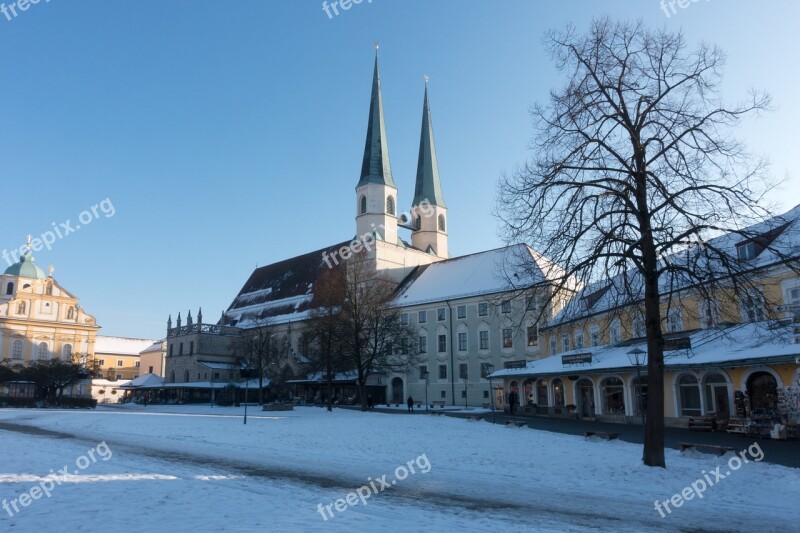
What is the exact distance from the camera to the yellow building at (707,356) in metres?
17.8

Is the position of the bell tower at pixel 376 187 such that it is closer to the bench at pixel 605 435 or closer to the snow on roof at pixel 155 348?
the bench at pixel 605 435

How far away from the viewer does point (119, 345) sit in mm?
114875

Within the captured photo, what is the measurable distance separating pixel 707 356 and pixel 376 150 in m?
54.3

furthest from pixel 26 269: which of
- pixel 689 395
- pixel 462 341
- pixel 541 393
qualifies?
pixel 689 395

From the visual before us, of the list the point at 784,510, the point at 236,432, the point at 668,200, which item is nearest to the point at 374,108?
the point at 236,432

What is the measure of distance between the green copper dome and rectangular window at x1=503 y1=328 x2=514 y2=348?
63.2m

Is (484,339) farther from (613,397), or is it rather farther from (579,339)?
(613,397)

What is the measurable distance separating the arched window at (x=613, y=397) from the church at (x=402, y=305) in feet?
29.7

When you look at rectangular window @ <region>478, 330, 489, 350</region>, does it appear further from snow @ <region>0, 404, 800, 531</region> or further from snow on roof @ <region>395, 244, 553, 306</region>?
snow @ <region>0, 404, 800, 531</region>

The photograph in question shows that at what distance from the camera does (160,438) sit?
21.4 metres

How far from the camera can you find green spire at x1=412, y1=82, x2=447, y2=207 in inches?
3113

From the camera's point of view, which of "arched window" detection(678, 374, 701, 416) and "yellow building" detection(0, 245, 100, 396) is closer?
"arched window" detection(678, 374, 701, 416)

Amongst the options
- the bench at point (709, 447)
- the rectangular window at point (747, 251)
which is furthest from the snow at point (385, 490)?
the rectangular window at point (747, 251)

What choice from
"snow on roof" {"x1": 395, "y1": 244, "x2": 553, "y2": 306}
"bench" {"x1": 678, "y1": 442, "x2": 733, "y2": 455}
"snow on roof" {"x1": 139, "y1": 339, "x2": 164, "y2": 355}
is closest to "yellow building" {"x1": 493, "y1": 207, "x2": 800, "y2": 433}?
"bench" {"x1": 678, "y1": 442, "x2": 733, "y2": 455}
